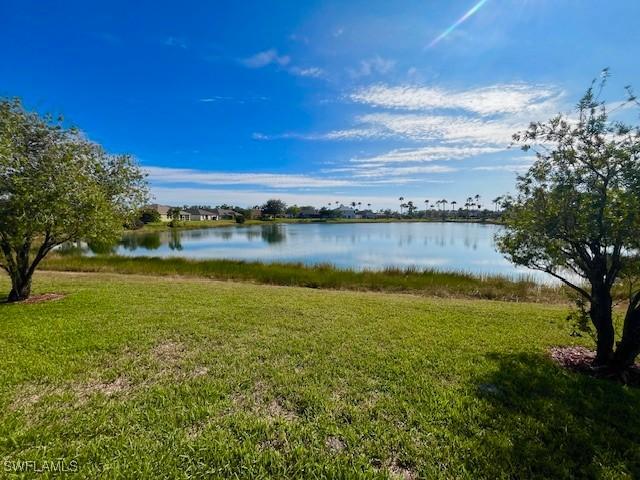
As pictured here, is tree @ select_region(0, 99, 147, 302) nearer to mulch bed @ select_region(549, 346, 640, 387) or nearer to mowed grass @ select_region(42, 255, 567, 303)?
mowed grass @ select_region(42, 255, 567, 303)

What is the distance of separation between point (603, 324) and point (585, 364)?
69 cm

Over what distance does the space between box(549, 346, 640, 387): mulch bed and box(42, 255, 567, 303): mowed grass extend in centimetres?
665

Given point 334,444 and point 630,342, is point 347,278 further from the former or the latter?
point 334,444

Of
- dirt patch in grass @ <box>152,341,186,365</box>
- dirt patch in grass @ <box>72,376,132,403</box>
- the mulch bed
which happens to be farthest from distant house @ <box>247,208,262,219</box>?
the mulch bed

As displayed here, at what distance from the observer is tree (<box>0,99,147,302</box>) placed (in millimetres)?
6504

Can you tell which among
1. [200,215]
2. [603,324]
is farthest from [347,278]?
[200,215]

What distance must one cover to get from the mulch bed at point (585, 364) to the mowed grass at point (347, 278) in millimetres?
6653

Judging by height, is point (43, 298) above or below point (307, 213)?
below

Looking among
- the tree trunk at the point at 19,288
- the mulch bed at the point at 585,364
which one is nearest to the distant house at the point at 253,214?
the tree trunk at the point at 19,288

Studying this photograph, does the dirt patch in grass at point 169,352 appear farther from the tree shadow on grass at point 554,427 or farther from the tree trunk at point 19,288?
the tree trunk at point 19,288

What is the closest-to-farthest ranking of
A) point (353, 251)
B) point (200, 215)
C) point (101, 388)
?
1. point (101, 388)
2. point (353, 251)
3. point (200, 215)

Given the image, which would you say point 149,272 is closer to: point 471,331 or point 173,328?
point 173,328

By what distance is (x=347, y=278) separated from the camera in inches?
553

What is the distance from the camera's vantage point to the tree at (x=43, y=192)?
21.3 feet
